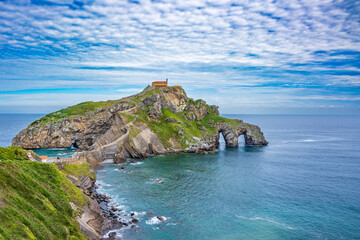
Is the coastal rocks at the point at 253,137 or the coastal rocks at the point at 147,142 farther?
the coastal rocks at the point at 253,137

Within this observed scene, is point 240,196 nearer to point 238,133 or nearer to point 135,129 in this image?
point 135,129

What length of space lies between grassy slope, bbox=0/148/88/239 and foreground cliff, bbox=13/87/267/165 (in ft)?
174

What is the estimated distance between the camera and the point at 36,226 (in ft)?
88.8

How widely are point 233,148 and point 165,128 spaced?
4243 centimetres

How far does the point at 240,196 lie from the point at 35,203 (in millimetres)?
46537

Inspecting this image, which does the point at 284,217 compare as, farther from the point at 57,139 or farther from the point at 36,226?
the point at 57,139

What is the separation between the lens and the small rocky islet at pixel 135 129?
102438 mm

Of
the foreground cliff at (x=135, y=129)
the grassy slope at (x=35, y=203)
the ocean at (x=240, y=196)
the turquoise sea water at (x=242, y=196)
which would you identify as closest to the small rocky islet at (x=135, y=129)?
the foreground cliff at (x=135, y=129)

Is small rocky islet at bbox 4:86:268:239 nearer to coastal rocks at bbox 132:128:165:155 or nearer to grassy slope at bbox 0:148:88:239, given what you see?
coastal rocks at bbox 132:128:165:155

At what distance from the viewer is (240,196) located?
58906 millimetres

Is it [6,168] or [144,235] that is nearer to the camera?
[6,168]

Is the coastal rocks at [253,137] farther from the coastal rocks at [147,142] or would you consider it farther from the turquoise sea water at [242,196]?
the coastal rocks at [147,142]

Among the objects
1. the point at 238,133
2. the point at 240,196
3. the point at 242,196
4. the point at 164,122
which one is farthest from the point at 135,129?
the point at 238,133

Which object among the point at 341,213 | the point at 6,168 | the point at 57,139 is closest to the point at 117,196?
the point at 6,168
